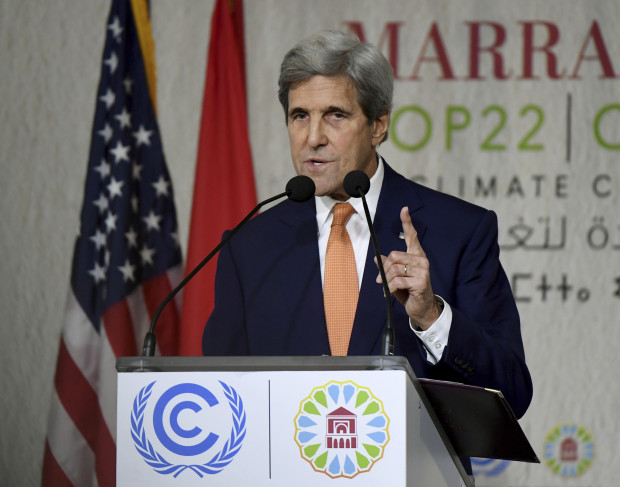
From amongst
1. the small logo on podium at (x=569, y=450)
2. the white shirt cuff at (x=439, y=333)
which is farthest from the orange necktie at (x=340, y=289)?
the small logo on podium at (x=569, y=450)

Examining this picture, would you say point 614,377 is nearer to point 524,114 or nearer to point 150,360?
point 524,114

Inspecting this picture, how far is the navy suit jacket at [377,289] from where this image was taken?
2.08m

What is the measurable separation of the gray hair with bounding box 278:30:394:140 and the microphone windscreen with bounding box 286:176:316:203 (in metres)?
0.40

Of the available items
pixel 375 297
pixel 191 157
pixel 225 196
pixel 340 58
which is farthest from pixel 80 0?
pixel 375 297

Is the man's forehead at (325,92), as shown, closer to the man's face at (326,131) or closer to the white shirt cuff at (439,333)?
the man's face at (326,131)

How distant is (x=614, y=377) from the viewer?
378 cm

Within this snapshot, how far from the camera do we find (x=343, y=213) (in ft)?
7.57

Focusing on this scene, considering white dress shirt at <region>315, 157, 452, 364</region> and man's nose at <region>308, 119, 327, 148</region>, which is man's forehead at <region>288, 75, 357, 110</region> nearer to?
man's nose at <region>308, 119, 327, 148</region>

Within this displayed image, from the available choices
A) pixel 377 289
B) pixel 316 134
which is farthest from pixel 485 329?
pixel 316 134

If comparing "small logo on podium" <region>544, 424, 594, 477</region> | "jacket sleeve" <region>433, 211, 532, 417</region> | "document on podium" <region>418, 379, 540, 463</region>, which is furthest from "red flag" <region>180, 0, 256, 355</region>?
"document on podium" <region>418, 379, 540, 463</region>

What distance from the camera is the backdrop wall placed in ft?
12.4

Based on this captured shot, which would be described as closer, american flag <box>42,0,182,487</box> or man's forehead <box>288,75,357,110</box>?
man's forehead <box>288,75,357,110</box>

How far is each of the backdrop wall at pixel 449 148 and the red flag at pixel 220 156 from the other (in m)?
0.14

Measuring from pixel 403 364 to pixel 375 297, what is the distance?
2.14 ft
